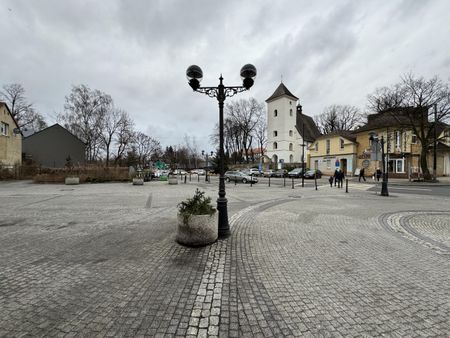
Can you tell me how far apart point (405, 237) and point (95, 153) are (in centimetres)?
5068

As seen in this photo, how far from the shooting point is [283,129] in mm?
54844

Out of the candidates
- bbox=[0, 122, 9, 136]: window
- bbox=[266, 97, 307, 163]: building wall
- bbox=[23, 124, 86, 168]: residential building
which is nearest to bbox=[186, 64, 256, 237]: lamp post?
bbox=[0, 122, 9, 136]: window

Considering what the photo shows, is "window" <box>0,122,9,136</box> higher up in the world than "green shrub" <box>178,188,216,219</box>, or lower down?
higher up

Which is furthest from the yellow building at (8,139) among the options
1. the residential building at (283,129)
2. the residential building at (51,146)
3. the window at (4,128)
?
the residential building at (283,129)

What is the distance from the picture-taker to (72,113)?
3812 centimetres

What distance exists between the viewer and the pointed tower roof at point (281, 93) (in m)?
55.2

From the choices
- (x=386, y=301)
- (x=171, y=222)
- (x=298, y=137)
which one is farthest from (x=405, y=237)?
(x=298, y=137)

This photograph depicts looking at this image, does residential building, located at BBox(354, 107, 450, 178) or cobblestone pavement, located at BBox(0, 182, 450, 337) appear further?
residential building, located at BBox(354, 107, 450, 178)

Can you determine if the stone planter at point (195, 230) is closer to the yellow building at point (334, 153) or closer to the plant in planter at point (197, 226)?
the plant in planter at point (197, 226)

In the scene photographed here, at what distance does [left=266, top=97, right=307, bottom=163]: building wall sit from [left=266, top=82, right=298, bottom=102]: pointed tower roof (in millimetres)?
767

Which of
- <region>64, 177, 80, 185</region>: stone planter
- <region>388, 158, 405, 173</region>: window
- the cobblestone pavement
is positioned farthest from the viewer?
<region>388, 158, 405, 173</region>: window

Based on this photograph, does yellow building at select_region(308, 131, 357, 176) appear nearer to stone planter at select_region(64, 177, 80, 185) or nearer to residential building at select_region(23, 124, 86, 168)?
stone planter at select_region(64, 177, 80, 185)

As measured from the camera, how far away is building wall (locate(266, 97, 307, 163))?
54594mm

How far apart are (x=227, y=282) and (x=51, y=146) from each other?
48318 mm
